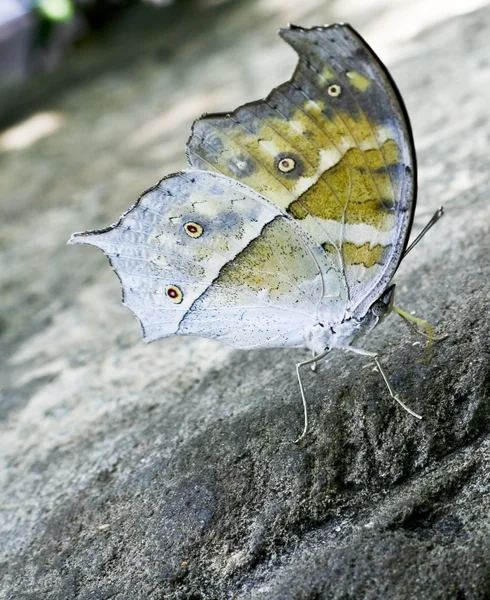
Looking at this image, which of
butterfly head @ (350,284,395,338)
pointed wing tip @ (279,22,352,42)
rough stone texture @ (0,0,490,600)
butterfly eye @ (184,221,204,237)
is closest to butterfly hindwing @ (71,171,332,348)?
butterfly eye @ (184,221,204,237)

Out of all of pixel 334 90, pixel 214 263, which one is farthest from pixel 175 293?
pixel 334 90

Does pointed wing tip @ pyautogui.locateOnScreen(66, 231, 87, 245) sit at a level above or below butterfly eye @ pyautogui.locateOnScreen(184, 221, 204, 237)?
above

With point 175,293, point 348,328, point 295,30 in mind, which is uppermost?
point 295,30

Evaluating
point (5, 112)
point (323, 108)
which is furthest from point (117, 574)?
point (5, 112)

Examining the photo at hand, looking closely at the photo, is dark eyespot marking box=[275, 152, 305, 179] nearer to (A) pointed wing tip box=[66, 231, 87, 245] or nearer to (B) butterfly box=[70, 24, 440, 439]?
(B) butterfly box=[70, 24, 440, 439]

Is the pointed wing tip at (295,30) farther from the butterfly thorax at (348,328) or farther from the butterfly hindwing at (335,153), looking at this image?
the butterfly thorax at (348,328)

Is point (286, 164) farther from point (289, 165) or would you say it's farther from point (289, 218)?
point (289, 218)
